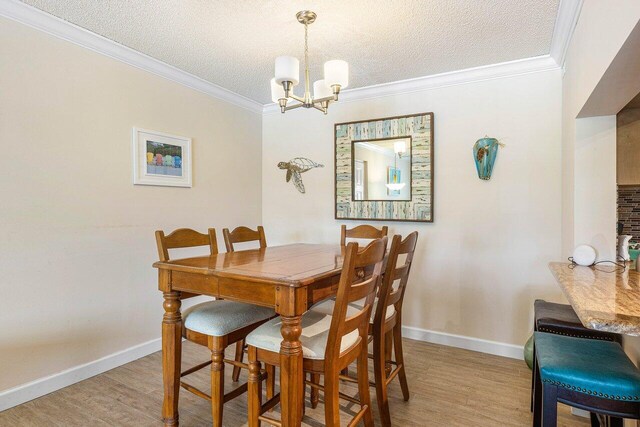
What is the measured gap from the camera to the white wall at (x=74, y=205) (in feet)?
7.04

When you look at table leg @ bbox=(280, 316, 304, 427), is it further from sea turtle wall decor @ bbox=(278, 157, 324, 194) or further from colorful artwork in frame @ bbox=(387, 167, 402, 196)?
sea turtle wall decor @ bbox=(278, 157, 324, 194)

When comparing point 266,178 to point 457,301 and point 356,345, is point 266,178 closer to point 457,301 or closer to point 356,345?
point 457,301

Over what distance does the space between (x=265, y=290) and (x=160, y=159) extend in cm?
199

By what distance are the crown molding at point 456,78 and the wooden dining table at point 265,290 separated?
1.97 m

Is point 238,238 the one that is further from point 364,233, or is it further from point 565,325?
point 565,325

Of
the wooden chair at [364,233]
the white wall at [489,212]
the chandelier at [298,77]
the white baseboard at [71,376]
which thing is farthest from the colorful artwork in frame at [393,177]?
the white baseboard at [71,376]

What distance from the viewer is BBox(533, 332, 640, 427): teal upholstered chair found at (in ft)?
3.94

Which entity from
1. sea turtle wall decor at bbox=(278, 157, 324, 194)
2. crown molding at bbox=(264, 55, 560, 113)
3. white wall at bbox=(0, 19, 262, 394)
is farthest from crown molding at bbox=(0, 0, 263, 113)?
crown molding at bbox=(264, 55, 560, 113)

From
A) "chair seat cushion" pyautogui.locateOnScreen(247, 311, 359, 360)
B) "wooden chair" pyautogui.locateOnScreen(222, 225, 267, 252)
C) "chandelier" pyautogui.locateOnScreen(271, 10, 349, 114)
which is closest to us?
"chair seat cushion" pyautogui.locateOnScreen(247, 311, 359, 360)

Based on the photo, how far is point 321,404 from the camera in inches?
84.7

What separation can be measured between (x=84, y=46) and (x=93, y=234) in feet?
4.32

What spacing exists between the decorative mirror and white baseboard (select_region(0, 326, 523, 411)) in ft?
3.47

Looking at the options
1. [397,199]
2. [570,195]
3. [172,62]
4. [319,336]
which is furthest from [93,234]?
[570,195]

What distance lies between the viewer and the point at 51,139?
231 centimetres
